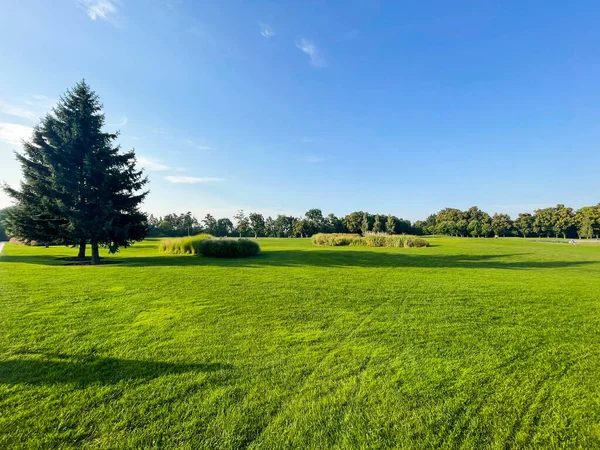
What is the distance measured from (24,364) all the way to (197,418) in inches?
91.1

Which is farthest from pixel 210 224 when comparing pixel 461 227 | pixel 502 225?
pixel 502 225

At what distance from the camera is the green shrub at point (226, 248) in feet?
48.6

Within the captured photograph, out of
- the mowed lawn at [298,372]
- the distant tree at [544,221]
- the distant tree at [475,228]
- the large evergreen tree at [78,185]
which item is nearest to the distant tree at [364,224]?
the distant tree at [475,228]

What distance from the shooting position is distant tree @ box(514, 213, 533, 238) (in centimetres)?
6162

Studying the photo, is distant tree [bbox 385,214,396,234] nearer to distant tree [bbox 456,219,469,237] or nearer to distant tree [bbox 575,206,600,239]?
distant tree [bbox 456,219,469,237]

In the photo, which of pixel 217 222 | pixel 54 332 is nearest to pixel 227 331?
pixel 54 332

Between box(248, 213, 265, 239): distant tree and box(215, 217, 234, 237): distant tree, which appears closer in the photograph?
box(215, 217, 234, 237): distant tree

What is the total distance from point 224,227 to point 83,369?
58916 mm

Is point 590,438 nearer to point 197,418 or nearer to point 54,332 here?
point 197,418

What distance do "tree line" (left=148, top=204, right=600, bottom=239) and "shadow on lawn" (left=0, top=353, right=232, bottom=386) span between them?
54933 mm

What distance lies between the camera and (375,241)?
2362cm

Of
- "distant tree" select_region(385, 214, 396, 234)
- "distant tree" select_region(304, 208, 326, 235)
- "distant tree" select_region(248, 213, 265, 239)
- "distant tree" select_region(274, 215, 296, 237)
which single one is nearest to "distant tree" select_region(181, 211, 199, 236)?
"distant tree" select_region(248, 213, 265, 239)

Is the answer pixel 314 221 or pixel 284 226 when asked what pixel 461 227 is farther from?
pixel 284 226

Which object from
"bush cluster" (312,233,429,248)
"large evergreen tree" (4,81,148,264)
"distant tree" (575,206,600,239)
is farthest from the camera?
"distant tree" (575,206,600,239)
